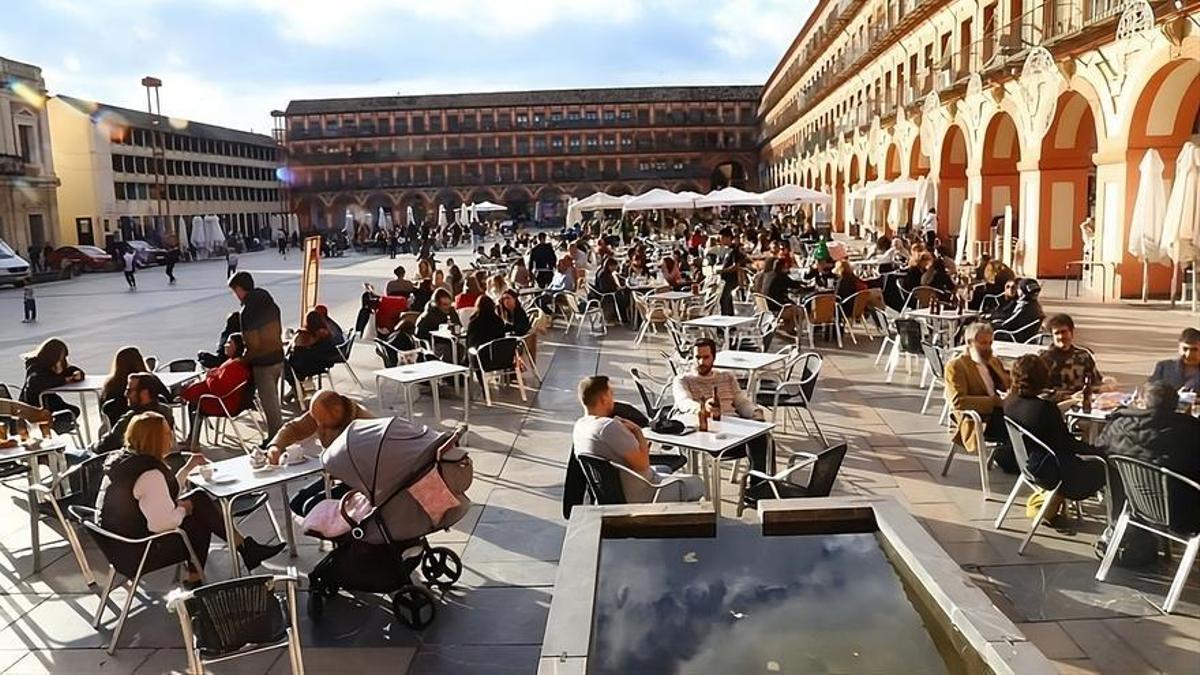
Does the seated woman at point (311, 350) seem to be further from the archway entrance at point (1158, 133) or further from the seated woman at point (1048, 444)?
the archway entrance at point (1158, 133)

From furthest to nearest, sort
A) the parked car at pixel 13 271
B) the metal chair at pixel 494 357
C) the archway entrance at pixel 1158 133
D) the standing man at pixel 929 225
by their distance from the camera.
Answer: the parked car at pixel 13 271 → the standing man at pixel 929 225 → the archway entrance at pixel 1158 133 → the metal chair at pixel 494 357

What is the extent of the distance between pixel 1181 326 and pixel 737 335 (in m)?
5.99

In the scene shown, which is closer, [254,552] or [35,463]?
[254,552]

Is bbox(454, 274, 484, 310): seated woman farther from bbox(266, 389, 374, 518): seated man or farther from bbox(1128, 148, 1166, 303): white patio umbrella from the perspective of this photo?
bbox(1128, 148, 1166, 303): white patio umbrella

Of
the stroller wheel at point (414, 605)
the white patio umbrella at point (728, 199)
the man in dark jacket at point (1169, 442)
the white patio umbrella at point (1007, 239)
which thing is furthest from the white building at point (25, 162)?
the man in dark jacket at point (1169, 442)

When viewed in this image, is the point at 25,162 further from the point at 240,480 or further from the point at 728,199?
the point at 240,480

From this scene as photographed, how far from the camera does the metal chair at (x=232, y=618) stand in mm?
3502

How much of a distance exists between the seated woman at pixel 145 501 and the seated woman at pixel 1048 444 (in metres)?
4.38

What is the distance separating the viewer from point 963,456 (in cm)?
696

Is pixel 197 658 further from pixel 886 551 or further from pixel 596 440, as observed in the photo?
pixel 886 551

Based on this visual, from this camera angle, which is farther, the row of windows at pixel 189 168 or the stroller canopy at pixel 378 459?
the row of windows at pixel 189 168

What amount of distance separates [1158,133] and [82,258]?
3496cm

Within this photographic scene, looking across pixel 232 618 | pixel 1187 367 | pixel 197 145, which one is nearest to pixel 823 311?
pixel 1187 367

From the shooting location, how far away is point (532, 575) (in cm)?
513
